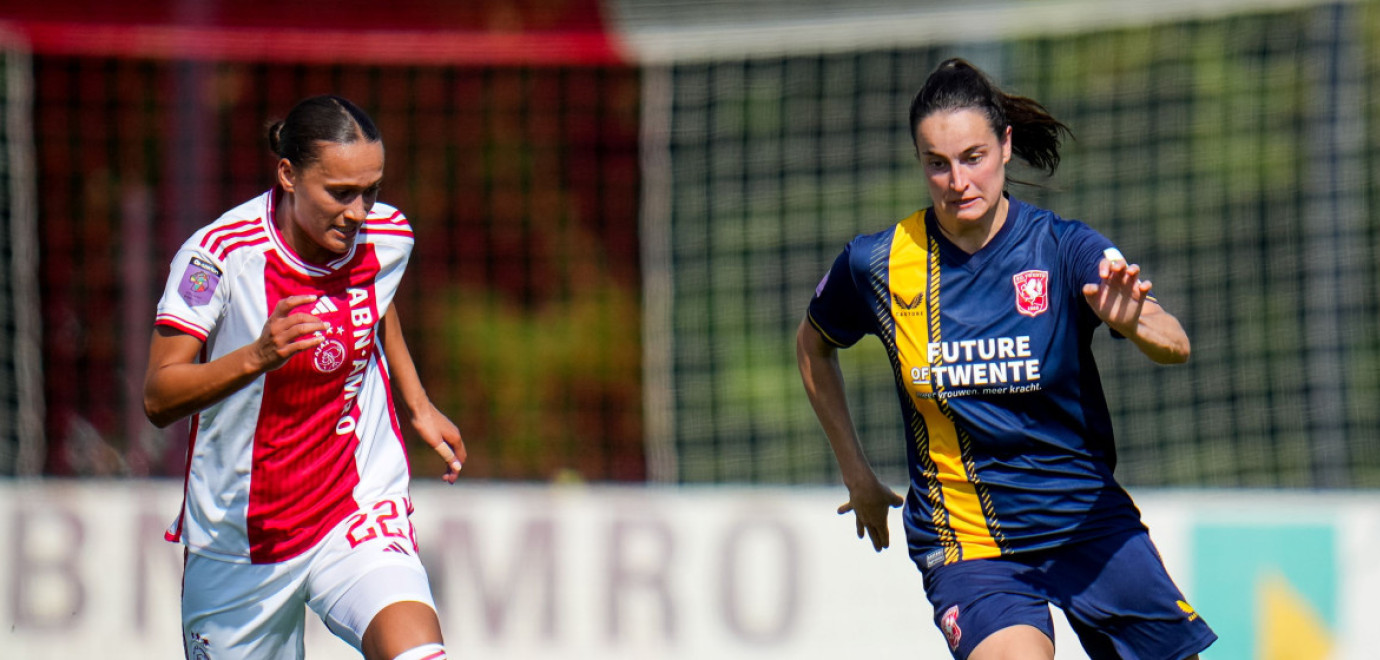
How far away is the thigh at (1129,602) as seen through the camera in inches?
149

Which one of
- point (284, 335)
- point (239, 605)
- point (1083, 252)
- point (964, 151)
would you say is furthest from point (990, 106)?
point (239, 605)

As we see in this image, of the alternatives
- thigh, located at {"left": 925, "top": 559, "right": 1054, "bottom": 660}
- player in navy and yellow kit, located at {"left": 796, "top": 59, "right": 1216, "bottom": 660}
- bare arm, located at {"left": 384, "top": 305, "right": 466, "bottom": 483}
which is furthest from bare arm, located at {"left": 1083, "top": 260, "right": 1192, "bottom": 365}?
bare arm, located at {"left": 384, "top": 305, "right": 466, "bottom": 483}

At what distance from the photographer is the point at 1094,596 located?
3799 mm

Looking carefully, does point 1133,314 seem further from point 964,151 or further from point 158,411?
point 158,411

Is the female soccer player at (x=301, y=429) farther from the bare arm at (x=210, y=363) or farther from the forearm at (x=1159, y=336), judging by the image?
the forearm at (x=1159, y=336)

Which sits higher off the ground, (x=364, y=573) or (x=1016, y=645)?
(x=364, y=573)

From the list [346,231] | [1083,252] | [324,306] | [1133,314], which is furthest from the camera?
[324,306]

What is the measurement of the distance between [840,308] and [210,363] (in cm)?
166

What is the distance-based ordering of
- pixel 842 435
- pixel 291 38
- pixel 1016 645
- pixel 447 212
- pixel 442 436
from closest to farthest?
pixel 1016 645 → pixel 842 435 → pixel 442 436 → pixel 291 38 → pixel 447 212

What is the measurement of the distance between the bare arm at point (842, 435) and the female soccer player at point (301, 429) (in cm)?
119

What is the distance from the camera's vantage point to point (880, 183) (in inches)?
441

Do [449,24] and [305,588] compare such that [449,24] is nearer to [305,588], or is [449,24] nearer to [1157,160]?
[1157,160]

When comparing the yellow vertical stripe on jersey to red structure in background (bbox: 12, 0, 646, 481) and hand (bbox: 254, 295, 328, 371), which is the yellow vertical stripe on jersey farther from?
red structure in background (bbox: 12, 0, 646, 481)

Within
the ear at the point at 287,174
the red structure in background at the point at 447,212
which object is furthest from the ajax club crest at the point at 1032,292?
the red structure in background at the point at 447,212
